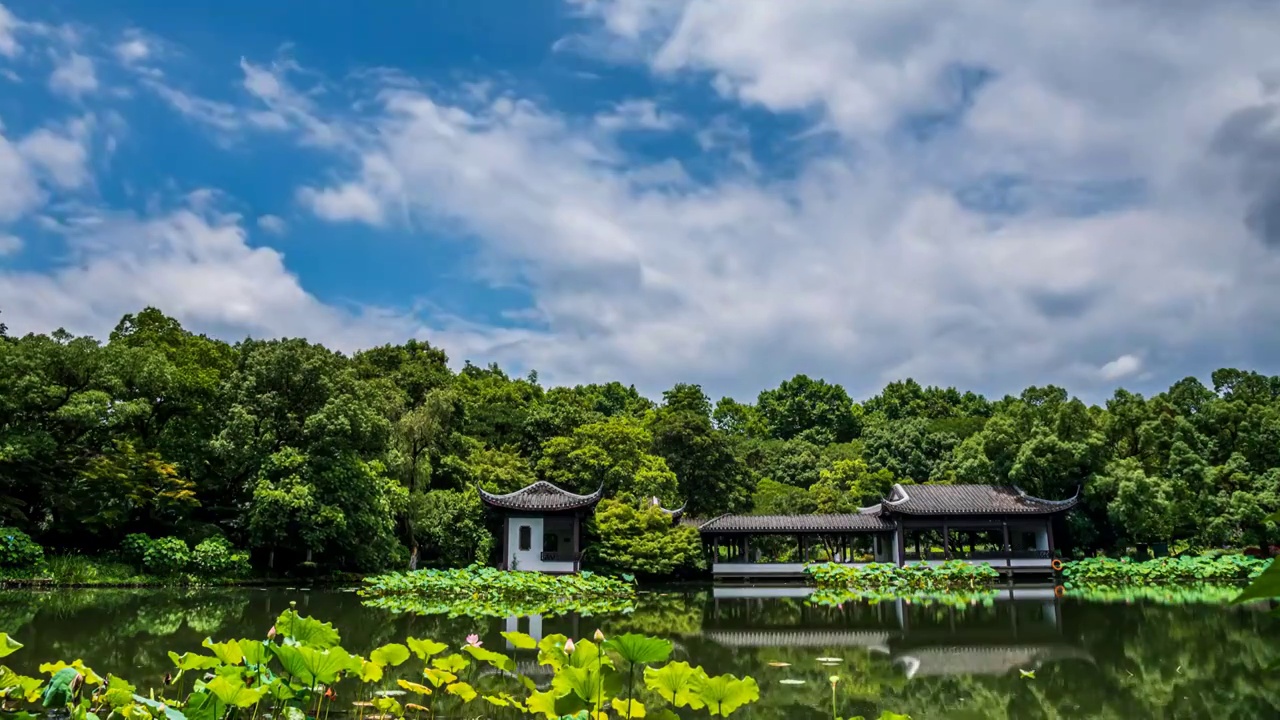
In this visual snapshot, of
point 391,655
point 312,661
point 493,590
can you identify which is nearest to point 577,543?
point 493,590

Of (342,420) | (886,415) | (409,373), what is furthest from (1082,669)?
(886,415)

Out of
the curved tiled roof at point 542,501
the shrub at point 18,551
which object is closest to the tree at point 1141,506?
the curved tiled roof at point 542,501

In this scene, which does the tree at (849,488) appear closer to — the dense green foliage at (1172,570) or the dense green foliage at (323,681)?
the dense green foliage at (1172,570)

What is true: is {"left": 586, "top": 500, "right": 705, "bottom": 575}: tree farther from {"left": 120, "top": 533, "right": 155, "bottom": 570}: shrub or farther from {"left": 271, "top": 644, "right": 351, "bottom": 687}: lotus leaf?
{"left": 271, "top": 644, "right": 351, "bottom": 687}: lotus leaf

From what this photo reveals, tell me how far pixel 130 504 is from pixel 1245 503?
25241mm

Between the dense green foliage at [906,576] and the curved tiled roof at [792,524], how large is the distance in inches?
67.8

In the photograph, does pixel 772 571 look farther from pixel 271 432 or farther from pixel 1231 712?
pixel 1231 712

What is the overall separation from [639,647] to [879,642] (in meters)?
7.04

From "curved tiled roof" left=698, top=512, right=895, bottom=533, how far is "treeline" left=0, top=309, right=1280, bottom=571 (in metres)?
1.36

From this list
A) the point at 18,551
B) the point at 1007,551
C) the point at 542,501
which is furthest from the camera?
the point at 1007,551

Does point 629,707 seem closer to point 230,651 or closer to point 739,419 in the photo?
point 230,651

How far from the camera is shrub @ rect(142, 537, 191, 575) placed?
16047 millimetres

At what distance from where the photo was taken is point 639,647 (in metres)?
2.67

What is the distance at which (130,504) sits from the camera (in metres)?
16.7
